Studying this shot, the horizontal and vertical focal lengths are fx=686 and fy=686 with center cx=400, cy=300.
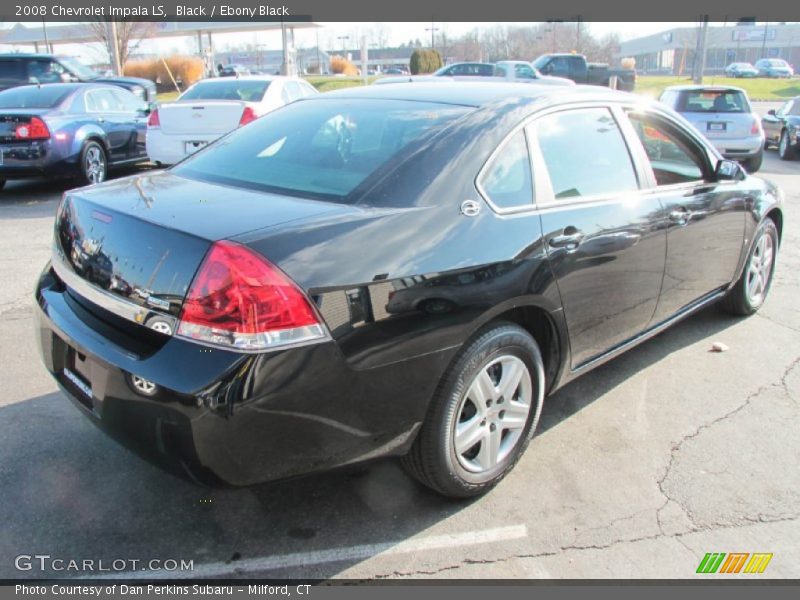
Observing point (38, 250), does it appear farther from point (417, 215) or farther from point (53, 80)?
point (53, 80)

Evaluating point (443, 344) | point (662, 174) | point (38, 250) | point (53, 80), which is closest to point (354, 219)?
point (443, 344)

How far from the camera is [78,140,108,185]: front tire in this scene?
9438 mm

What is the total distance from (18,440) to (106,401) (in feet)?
3.87

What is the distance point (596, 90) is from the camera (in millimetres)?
3699

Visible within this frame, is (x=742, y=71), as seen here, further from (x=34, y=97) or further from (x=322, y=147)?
(x=322, y=147)

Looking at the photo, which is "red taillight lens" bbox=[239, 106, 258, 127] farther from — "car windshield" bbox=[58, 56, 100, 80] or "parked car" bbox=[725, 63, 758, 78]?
"parked car" bbox=[725, 63, 758, 78]

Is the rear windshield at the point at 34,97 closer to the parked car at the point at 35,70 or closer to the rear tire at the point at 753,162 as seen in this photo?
the parked car at the point at 35,70

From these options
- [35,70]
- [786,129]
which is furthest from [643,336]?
[786,129]

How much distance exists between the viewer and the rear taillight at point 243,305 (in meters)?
2.12

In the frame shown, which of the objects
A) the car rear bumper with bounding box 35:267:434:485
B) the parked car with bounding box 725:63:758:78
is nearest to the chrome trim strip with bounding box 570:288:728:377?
the car rear bumper with bounding box 35:267:434:485

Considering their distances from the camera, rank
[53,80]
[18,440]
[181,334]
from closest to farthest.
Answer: [181,334], [18,440], [53,80]

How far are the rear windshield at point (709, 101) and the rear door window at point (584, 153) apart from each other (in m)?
10.5

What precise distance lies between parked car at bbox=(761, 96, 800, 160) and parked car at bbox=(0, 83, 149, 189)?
43.8 feet

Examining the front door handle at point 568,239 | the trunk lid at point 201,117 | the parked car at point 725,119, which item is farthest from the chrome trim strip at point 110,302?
the parked car at point 725,119
